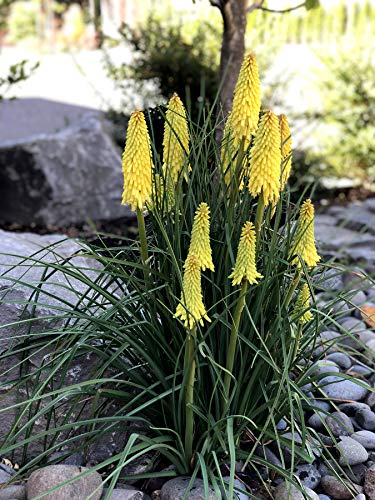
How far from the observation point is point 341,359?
3.21 metres

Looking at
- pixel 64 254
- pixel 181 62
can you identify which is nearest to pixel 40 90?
pixel 181 62

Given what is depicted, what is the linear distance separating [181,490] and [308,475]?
455 mm

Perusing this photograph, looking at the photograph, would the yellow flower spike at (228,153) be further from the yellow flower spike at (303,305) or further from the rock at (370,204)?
the rock at (370,204)

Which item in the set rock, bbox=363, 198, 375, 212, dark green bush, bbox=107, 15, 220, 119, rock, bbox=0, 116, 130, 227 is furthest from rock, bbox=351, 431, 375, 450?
dark green bush, bbox=107, 15, 220, 119

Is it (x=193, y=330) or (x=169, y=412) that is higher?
(x=193, y=330)

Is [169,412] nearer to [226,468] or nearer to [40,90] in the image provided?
[226,468]

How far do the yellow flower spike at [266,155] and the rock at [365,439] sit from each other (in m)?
1.11

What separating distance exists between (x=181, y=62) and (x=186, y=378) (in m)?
4.82

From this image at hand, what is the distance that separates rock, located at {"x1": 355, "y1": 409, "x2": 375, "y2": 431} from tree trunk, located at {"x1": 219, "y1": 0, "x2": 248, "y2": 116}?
189 centimetres

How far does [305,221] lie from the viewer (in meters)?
2.12

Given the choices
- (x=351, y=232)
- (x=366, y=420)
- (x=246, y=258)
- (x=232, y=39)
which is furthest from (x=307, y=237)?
(x=351, y=232)

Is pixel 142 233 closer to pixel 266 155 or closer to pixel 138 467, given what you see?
pixel 266 155

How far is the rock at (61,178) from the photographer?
5598 mm

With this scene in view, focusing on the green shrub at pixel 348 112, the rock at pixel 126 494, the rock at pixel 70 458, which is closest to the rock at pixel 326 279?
the rock at pixel 126 494
